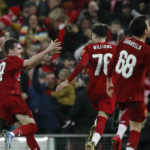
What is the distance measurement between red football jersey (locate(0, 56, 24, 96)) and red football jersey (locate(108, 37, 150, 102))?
1509 mm

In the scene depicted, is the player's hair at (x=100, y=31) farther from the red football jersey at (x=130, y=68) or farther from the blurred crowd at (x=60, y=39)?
the blurred crowd at (x=60, y=39)

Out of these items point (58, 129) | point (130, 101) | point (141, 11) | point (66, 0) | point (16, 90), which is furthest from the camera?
point (66, 0)

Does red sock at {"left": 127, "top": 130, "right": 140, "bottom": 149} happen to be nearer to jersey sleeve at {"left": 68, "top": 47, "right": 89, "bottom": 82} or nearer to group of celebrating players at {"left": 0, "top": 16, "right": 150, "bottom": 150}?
group of celebrating players at {"left": 0, "top": 16, "right": 150, "bottom": 150}

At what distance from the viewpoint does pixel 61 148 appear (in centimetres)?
1086

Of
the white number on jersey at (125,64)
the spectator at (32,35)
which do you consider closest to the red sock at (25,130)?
the white number on jersey at (125,64)

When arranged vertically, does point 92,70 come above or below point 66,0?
below

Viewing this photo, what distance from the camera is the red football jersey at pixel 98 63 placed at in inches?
394

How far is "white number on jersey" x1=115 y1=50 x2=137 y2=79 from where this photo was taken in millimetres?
9031

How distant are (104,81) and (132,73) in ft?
3.56

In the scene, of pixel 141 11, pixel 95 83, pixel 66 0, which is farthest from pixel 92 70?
pixel 66 0

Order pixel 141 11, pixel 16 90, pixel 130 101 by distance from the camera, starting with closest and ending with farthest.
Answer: pixel 130 101 → pixel 16 90 → pixel 141 11

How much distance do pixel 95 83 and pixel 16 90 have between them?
131 centimetres

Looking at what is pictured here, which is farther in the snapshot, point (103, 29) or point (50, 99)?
point (50, 99)

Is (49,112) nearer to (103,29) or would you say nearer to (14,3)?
(103,29)
